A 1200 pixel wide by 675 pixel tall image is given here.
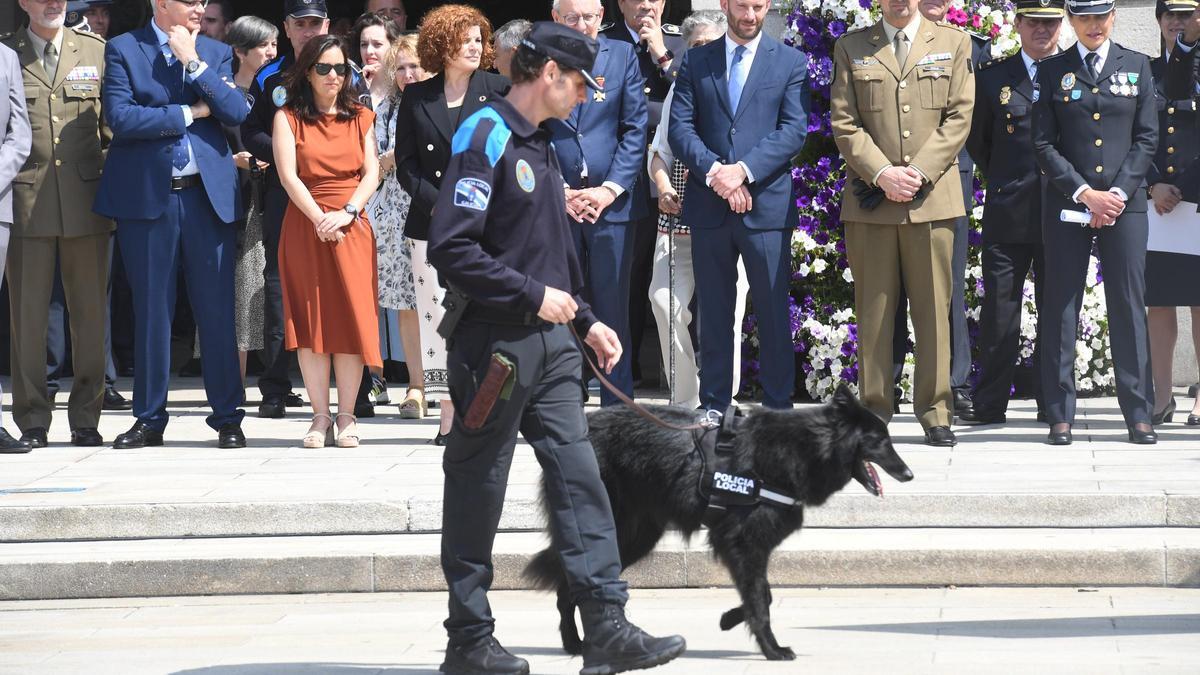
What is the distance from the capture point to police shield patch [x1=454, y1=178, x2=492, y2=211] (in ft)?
17.0

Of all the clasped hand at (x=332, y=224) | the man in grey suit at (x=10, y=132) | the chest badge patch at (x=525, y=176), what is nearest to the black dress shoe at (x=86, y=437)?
the man in grey suit at (x=10, y=132)

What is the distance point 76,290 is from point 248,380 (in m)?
3.50

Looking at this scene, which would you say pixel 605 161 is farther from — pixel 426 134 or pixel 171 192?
pixel 171 192

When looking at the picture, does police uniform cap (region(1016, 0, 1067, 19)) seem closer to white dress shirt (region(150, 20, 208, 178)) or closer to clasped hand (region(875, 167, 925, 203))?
clasped hand (region(875, 167, 925, 203))

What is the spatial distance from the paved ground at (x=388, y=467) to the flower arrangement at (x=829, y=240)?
568 millimetres

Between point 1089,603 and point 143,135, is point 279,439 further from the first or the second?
point 1089,603

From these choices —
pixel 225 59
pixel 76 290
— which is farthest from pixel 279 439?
pixel 225 59

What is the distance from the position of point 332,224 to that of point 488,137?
3.85 metres

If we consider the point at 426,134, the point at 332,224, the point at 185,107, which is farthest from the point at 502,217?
the point at 185,107

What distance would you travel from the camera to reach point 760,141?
350 inches

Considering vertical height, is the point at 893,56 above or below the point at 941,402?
above

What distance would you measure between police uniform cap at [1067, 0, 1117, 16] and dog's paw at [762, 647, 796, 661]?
445 cm

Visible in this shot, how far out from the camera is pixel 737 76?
9.01 meters

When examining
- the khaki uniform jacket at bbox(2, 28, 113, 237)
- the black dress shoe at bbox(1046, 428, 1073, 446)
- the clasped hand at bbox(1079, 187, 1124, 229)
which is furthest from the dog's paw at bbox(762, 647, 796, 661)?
the khaki uniform jacket at bbox(2, 28, 113, 237)
